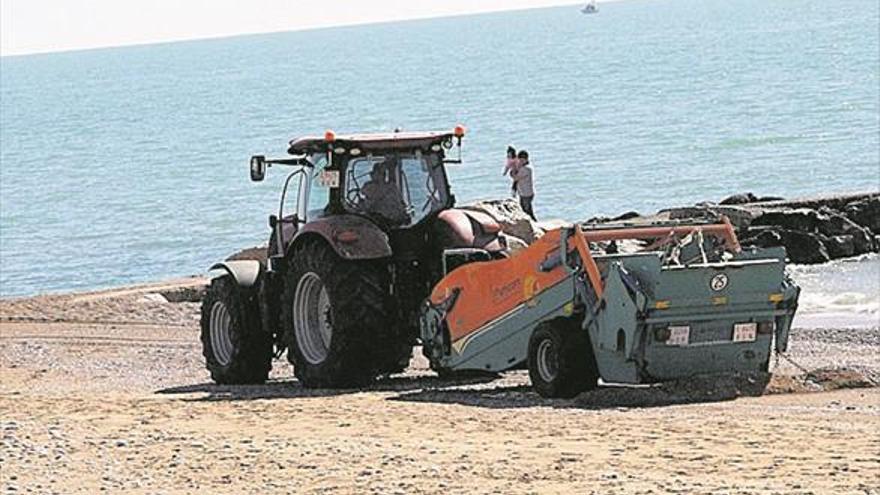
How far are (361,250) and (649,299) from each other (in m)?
2.88

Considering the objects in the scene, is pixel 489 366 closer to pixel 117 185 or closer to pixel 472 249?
pixel 472 249

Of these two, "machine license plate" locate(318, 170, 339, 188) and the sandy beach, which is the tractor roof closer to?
"machine license plate" locate(318, 170, 339, 188)

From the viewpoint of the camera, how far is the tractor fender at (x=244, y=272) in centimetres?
1839

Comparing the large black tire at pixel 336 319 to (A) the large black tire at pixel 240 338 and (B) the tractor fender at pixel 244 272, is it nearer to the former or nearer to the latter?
(A) the large black tire at pixel 240 338

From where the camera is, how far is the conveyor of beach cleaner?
48.3 feet

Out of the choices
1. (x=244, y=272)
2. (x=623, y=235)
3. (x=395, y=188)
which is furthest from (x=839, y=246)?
(x=623, y=235)

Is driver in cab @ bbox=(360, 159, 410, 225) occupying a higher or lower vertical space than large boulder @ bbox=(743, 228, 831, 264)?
higher

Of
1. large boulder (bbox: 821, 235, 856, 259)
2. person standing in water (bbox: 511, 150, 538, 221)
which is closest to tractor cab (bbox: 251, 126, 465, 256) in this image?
person standing in water (bbox: 511, 150, 538, 221)

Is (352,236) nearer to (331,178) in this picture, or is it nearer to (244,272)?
(331,178)

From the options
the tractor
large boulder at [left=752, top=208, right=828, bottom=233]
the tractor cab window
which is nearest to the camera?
the tractor

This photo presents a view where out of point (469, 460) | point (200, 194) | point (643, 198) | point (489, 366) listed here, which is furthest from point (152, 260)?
point (469, 460)

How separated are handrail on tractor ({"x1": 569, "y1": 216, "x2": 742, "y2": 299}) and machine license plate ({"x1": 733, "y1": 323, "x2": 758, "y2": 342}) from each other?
835 mm

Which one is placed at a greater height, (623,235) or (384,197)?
(384,197)

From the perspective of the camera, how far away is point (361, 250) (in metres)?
16.5
